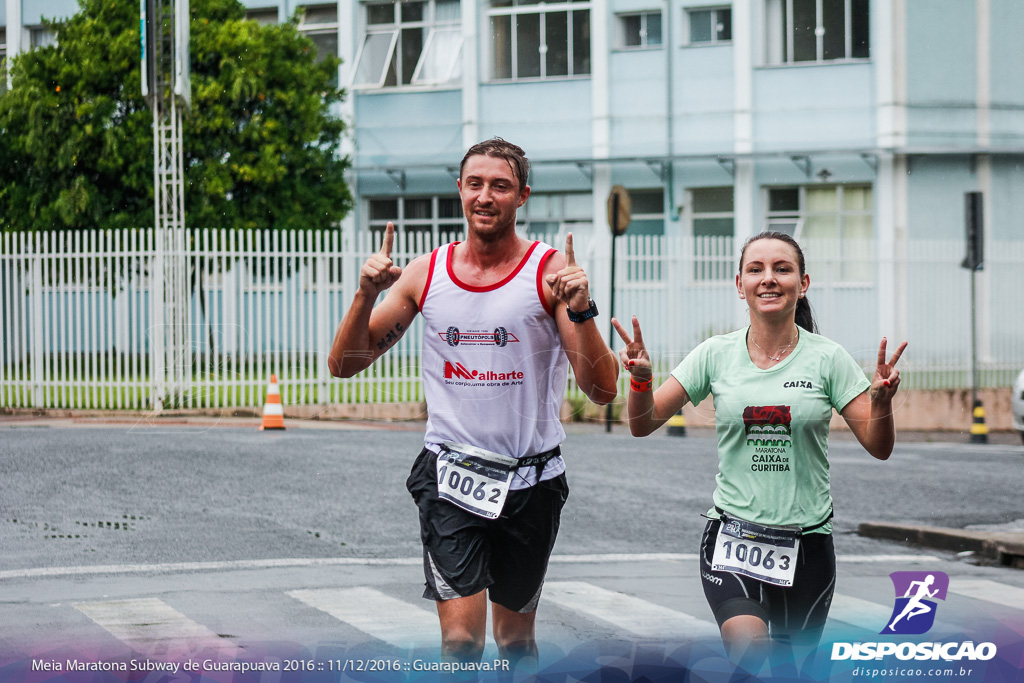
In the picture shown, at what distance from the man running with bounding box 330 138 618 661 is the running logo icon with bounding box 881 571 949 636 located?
32.0 inches

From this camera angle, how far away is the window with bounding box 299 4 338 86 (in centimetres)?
594

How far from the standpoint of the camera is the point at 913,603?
10.9 ft

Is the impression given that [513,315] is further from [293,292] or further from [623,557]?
[293,292]

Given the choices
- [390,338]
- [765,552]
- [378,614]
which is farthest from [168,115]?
[765,552]

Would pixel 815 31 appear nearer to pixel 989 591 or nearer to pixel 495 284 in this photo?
pixel 989 591

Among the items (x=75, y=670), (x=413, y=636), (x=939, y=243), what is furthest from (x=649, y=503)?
(x=939, y=243)

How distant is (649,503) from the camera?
31.6 ft

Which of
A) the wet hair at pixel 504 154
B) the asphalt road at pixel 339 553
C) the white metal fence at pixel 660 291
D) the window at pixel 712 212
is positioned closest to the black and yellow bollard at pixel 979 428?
the white metal fence at pixel 660 291

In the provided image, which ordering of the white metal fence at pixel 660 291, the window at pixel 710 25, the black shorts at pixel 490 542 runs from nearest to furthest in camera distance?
the black shorts at pixel 490 542
the white metal fence at pixel 660 291
the window at pixel 710 25

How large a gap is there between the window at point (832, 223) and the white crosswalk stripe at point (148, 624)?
10.4m

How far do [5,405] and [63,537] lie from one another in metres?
2.60

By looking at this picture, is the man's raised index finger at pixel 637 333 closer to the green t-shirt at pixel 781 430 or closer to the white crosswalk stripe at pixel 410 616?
the green t-shirt at pixel 781 430

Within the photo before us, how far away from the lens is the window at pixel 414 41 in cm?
591

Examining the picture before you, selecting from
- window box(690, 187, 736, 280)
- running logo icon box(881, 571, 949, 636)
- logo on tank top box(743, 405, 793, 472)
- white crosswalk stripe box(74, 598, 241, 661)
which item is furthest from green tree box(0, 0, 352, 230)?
window box(690, 187, 736, 280)
